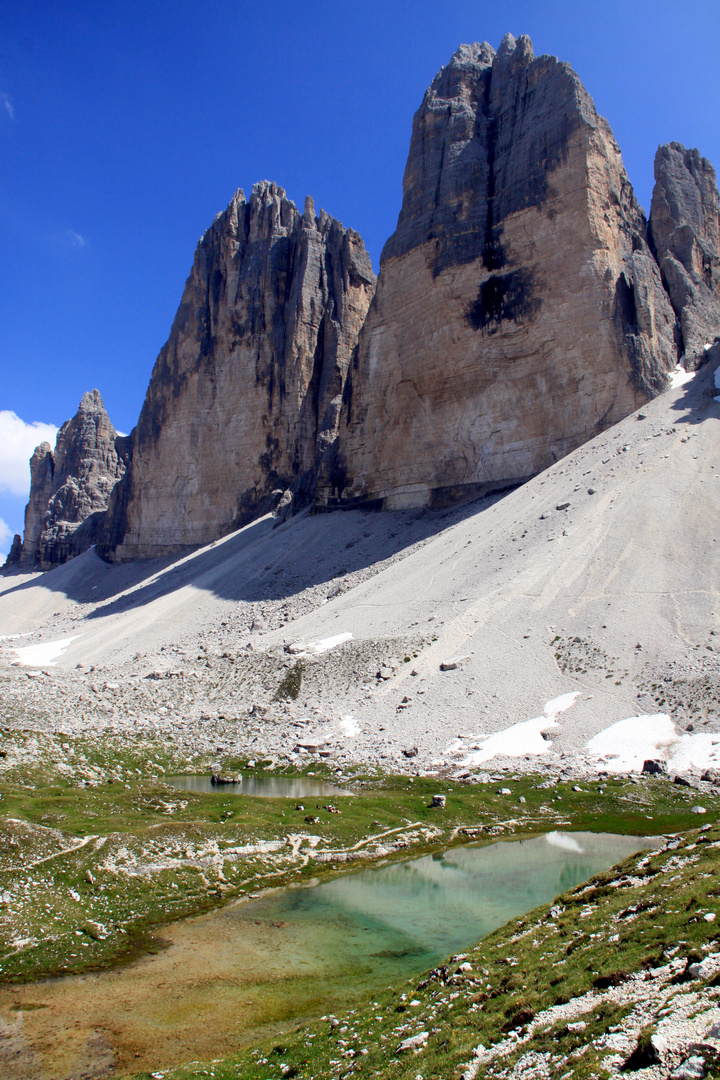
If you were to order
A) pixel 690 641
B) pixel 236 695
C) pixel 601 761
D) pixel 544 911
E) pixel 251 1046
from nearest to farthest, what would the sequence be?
pixel 251 1046 → pixel 544 911 → pixel 601 761 → pixel 690 641 → pixel 236 695

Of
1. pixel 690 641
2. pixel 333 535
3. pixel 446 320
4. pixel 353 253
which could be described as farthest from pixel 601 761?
pixel 353 253

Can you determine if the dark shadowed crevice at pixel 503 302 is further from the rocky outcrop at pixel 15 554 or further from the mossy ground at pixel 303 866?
the rocky outcrop at pixel 15 554

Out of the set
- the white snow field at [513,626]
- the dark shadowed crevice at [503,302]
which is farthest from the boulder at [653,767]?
the dark shadowed crevice at [503,302]

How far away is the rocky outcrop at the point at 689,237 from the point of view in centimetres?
3806

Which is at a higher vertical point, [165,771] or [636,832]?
[165,771]

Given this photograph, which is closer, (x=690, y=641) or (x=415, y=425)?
(x=690, y=641)

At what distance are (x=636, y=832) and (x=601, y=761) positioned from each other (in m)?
4.01

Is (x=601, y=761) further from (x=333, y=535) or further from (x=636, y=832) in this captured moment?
(x=333, y=535)

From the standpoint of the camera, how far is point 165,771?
17.1m

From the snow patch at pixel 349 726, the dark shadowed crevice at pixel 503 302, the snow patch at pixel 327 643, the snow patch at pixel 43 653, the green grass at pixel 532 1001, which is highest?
the dark shadowed crevice at pixel 503 302

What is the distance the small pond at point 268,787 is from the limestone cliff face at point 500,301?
Result: 2422 centimetres

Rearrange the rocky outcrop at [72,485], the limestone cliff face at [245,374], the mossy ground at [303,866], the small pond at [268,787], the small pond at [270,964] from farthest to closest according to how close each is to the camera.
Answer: the rocky outcrop at [72,485], the limestone cliff face at [245,374], the small pond at [268,787], the small pond at [270,964], the mossy ground at [303,866]

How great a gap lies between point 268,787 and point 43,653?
26.4 m

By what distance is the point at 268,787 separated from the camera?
15875 millimetres
